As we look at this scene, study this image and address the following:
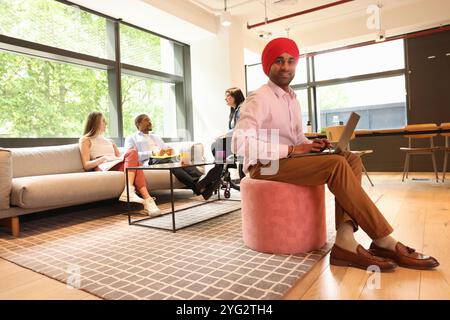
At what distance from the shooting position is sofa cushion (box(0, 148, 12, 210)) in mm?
2217

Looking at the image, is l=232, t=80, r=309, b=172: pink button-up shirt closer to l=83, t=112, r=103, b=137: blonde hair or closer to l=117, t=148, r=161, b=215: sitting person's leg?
l=117, t=148, r=161, b=215: sitting person's leg

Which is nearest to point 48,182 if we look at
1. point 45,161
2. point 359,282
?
point 45,161

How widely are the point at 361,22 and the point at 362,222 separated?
194 inches

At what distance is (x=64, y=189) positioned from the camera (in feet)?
8.05

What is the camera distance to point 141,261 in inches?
65.6

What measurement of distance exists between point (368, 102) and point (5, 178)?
5.78 meters

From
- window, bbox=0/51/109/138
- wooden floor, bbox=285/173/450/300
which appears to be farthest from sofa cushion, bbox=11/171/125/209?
wooden floor, bbox=285/173/450/300

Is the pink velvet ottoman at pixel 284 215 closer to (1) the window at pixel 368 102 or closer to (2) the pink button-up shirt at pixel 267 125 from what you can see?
(2) the pink button-up shirt at pixel 267 125

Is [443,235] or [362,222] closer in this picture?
[362,222]

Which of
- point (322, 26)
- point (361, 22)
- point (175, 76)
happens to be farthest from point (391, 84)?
point (175, 76)

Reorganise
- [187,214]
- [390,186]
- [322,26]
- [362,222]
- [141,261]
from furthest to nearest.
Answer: [322,26], [390,186], [187,214], [141,261], [362,222]

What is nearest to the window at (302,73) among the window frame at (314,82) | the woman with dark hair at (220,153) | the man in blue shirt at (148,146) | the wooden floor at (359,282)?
the window frame at (314,82)

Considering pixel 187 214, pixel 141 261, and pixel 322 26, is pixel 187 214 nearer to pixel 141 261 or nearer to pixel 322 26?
pixel 141 261

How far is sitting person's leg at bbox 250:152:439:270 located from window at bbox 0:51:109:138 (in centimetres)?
299
